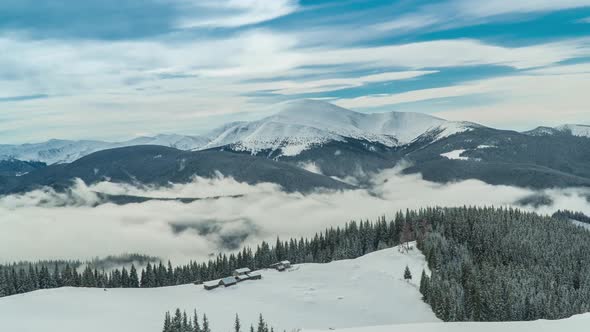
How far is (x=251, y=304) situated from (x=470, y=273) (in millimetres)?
73379

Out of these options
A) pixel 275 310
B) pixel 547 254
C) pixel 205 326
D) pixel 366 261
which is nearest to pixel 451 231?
pixel 547 254

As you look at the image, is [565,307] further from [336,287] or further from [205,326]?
[205,326]

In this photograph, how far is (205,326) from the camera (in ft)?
313

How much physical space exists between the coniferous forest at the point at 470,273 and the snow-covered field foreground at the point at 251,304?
12.1 m

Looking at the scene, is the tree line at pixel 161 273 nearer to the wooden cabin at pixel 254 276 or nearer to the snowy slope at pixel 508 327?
the wooden cabin at pixel 254 276

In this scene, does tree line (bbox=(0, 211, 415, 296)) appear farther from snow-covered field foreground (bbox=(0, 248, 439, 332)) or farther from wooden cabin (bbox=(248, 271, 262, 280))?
snow-covered field foreground (bbox=(0, 248, 439, 332))

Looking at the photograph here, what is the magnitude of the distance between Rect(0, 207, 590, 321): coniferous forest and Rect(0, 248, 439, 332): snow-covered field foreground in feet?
39.6

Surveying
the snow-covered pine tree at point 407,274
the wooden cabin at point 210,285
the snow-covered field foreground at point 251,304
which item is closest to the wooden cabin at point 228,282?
the wooden cabin at point 210,285

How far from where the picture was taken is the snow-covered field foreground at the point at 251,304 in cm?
10006

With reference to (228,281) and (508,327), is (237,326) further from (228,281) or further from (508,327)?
(508,327)

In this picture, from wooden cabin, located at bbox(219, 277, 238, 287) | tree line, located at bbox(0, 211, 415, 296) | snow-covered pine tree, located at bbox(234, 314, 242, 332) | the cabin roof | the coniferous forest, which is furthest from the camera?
tree line, located at bbox(0, 211, 415, 296)

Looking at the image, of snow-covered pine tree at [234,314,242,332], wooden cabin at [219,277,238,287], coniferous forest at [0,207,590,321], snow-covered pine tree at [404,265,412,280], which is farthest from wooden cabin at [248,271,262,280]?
snow-covered pine tree at [404,265,412,280]

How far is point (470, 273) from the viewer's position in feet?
457

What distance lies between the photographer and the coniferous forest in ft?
400
